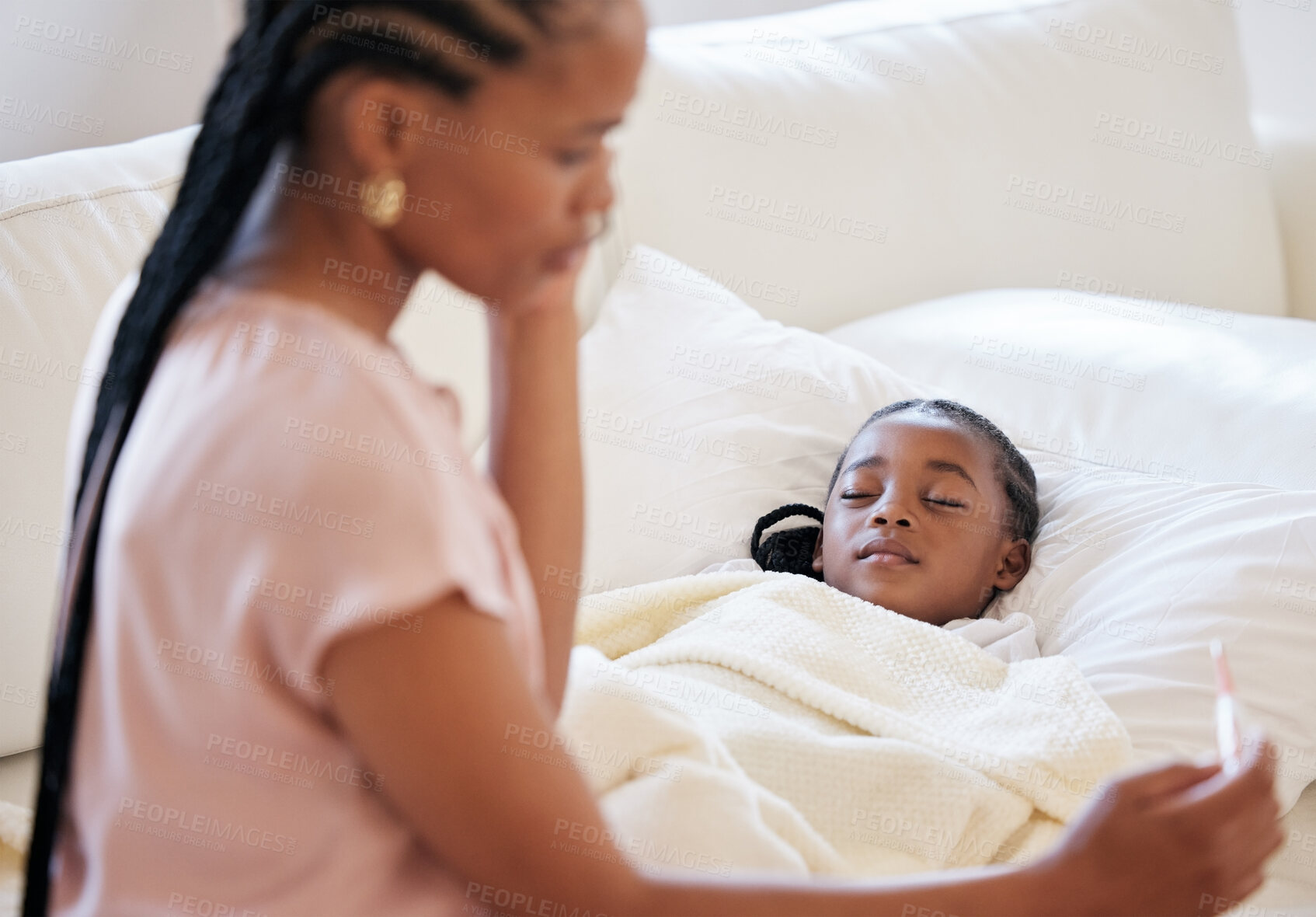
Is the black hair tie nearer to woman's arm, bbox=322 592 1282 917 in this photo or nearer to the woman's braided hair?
the woman's braided hair

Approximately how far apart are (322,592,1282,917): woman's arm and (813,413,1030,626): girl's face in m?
0.77

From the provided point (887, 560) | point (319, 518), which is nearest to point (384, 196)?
point (319, 518)

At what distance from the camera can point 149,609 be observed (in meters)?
0.58

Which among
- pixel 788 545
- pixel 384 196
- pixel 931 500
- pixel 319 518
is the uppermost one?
pixel 384 196

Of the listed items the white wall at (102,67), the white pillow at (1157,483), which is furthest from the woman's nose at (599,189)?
the white wall at (102,67)

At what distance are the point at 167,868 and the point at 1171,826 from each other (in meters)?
0.49

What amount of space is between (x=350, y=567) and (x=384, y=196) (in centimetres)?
18

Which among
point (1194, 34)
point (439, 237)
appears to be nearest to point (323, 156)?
point (439, 237)

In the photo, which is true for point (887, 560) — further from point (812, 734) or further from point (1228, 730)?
point (1228, 730)

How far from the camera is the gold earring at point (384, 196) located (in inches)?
23.7

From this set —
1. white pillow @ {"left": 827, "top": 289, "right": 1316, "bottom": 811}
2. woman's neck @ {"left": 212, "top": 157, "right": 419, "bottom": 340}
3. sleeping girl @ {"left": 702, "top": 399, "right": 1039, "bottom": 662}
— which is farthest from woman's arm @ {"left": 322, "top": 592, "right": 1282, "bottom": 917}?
sleeping girl @ {"left": 702, "top": 399, "right": 1039, "bottom": 662}

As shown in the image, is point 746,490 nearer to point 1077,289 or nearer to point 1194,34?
point 1077,289

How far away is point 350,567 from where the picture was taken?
549 mm

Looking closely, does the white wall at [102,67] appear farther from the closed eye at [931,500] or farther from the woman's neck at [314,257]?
the woman's neck at [314,257]
